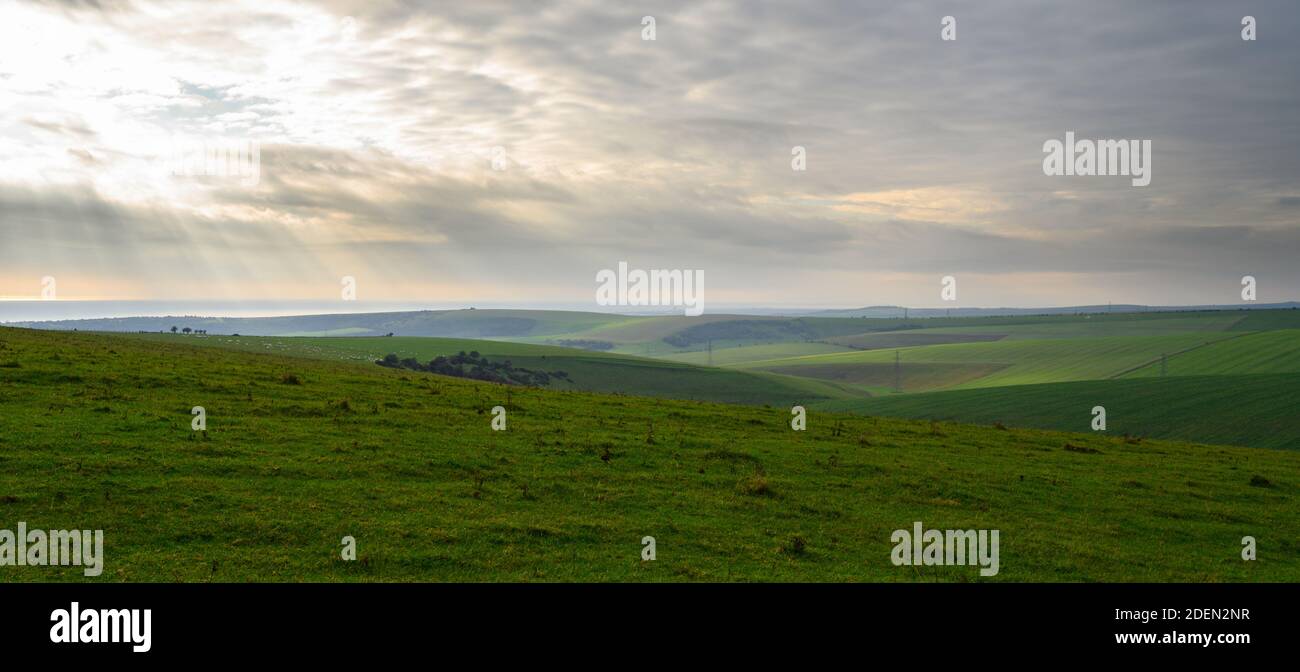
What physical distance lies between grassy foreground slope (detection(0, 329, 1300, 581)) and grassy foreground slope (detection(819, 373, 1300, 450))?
3091cm

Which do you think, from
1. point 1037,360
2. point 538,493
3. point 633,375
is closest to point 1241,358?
point 1037,360

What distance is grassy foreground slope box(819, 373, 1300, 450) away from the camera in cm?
5738

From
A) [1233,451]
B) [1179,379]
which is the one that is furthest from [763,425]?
[1179,379]

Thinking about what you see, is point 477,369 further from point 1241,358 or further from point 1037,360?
point 1037,360

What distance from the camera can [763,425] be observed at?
109 feet

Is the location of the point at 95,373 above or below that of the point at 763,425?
above

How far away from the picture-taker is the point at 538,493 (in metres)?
19.1

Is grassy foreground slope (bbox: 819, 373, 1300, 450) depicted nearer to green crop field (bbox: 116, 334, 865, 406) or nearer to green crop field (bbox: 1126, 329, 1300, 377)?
green crop field (bbox: 1126, 329, 1300, 377)

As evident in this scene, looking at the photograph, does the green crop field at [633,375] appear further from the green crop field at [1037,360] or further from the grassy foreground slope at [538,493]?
the grassy foreground slope at [538,493]

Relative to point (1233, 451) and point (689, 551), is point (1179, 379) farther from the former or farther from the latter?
point (689, 551)

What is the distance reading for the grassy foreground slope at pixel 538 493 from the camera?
14492 mm

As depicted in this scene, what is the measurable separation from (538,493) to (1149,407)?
69818 millimetres
